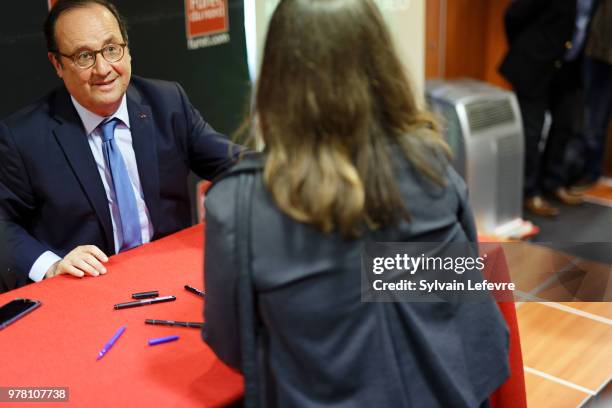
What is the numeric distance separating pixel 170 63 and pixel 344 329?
1.65 metres

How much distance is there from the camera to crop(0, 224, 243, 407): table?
61.3 inches

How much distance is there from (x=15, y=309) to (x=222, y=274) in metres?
0.71

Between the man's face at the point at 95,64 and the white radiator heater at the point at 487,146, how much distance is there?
2.13 meters

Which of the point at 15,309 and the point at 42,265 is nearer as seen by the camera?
the point at 15,309

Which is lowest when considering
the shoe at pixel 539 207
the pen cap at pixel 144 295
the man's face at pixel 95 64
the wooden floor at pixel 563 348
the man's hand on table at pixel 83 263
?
the shoe at pixel 539 207

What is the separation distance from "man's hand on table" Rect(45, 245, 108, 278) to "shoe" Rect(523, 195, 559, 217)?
3.33 m

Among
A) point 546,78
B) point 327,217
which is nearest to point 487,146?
point 546,78

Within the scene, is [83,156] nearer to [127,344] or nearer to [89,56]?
[89,56]

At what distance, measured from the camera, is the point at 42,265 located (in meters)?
2.25

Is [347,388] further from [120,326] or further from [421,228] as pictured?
[120,326]

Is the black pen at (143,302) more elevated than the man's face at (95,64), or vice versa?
the man's face at (95,64)

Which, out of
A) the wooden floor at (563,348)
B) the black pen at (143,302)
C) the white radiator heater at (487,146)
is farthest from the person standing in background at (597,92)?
the black pen at (143,302)

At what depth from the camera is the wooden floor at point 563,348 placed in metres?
2.52

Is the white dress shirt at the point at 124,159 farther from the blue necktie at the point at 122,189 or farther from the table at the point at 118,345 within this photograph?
the table at the point at 118,345
